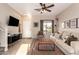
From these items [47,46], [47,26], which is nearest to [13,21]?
[47,26]

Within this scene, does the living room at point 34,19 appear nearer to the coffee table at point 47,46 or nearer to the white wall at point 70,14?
the white wall at point 70,14

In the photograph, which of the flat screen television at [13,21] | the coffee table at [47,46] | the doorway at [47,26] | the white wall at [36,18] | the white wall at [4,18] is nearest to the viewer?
the white wall at [4,18]

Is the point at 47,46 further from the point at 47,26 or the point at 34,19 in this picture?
the point at 34,19

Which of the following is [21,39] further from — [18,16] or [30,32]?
[18,16]

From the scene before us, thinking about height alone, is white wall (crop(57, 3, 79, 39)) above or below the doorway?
above

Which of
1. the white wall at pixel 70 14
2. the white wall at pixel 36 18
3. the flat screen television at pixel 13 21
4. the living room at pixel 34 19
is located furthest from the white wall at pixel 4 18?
the white wall at pixel 70 14

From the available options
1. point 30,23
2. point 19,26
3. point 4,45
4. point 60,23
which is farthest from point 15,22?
point 60,23

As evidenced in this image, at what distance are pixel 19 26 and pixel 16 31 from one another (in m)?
0.36

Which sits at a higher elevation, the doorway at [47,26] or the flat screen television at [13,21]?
the flat screen television at [13,21]

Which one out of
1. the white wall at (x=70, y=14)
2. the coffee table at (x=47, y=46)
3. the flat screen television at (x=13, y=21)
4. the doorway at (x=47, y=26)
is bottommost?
the coffee table at (x=47, y=46)

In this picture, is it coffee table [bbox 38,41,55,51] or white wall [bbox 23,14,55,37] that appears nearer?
coffee table [bbox 38,41,55,51]

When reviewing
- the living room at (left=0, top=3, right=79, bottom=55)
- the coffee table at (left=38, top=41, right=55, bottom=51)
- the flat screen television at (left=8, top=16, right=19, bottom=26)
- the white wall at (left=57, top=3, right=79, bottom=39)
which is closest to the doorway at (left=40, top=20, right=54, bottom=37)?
the living room at (left=0, top=3, right=79, bottom=55)

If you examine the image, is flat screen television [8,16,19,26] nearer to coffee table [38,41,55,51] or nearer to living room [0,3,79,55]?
living room [0,3,79,55]

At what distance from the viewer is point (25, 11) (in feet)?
20.5
